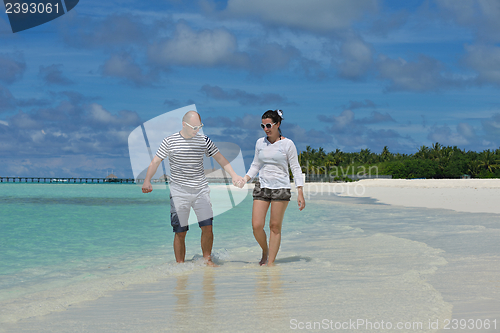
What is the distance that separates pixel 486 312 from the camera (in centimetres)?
331

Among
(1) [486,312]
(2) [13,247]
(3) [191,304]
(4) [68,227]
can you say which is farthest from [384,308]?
(4) [68,227]

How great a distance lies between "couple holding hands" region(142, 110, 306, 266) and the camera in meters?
5.23

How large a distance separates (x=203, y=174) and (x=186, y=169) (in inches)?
10.4

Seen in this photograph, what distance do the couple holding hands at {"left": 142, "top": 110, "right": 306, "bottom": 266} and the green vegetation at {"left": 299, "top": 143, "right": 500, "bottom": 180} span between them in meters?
82.5

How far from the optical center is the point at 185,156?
521 cm

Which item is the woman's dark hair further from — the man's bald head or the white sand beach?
the white sand beach

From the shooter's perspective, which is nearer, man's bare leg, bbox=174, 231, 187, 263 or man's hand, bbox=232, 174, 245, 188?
man's hand, bbox=232, 174, 245, 188

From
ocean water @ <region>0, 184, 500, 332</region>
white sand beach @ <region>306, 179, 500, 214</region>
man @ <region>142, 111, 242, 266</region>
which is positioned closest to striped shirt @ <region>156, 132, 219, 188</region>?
man @ <region>142, 111, 242, 266</region>

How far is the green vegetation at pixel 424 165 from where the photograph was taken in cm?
9169

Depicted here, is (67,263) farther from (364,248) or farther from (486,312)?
(486,312)

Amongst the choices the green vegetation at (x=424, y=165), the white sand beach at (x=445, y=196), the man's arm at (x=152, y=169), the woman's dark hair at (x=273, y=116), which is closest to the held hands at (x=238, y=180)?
the woman's dark hair at (x=273, y=116)

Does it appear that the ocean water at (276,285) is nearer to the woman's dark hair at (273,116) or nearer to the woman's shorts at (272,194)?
the woman's shorts at (272,194)

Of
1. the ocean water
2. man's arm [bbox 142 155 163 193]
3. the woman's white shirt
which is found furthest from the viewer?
the woman's white shirt

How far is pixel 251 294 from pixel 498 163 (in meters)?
105
